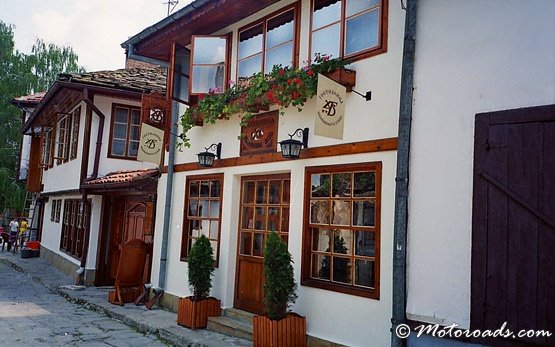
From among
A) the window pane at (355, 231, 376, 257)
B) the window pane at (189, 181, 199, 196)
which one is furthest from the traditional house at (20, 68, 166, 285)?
the window pane at (355, 231, 376, 257)

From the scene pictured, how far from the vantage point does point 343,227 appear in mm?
6035

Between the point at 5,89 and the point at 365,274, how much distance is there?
30.3 meters

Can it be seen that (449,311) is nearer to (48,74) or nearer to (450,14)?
(450,14)

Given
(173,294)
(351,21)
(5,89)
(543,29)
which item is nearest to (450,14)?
(543,29)

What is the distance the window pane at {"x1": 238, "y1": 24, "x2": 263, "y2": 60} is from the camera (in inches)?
312

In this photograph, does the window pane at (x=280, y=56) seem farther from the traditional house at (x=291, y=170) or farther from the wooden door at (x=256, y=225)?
the wooden door at (x=256, y=225)

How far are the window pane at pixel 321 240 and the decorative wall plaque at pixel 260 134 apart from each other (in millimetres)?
1470

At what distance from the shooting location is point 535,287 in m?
4.10

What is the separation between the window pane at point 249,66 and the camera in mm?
7849

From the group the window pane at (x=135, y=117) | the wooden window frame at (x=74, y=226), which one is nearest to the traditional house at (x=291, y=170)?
the window pane at (x=135, y=117)

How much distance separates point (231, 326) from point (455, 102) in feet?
14.6

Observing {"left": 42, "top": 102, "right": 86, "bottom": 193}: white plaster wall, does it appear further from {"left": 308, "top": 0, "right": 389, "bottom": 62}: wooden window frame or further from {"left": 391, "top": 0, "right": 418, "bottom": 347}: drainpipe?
{"left": 391, "top": 0, "right": 418, "bottom": 347}: drainpipe

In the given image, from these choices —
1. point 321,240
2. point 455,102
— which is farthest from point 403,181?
point 321,240

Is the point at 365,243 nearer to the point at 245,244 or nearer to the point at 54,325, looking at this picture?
the point at 245,244
